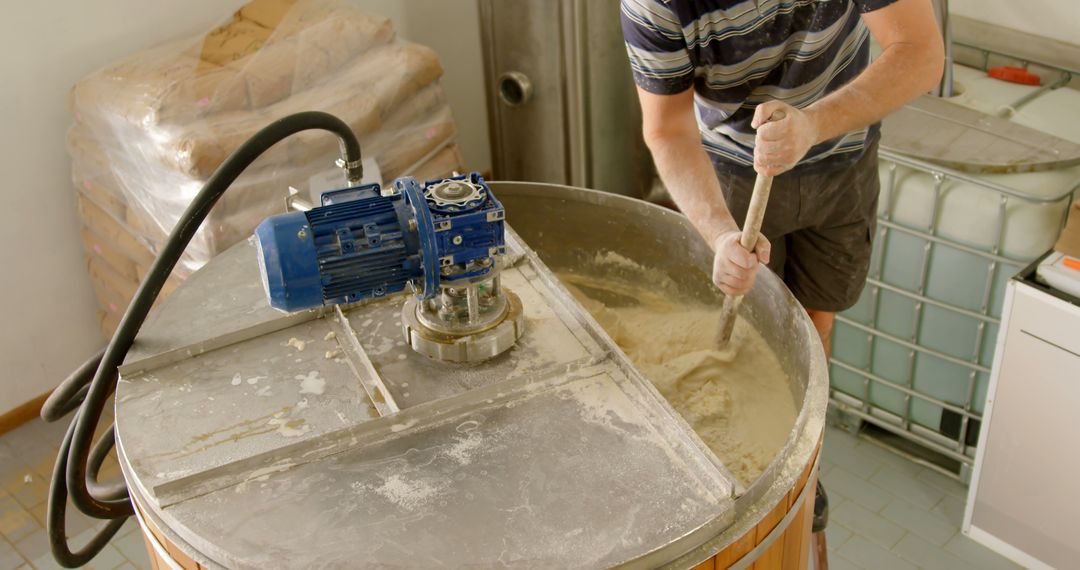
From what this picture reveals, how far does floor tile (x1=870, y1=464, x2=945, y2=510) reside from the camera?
250cm

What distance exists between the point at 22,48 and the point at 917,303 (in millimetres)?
2219

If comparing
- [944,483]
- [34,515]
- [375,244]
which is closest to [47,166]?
[34,515]

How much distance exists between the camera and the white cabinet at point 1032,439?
2.07m

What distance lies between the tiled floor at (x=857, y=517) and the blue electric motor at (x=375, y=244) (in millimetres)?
1354

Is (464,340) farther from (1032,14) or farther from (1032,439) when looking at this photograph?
(1032,14)

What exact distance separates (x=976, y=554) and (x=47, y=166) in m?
2.46

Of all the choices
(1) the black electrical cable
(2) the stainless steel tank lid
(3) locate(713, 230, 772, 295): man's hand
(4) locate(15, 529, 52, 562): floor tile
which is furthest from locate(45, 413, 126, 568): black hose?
(3) locate(713, 230, 772, 295): man's hand

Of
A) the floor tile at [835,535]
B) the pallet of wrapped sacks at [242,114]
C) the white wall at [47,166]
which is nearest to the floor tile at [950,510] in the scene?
the floor tile at [835,535]

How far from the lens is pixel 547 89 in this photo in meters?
2.89

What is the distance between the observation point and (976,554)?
7.71 ft

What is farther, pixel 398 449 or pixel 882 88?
pixel 882 88

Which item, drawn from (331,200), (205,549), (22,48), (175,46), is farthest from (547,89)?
(205,549)

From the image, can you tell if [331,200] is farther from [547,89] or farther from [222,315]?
[547,89]

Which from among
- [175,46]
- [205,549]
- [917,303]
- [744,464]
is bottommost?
[917,303]
